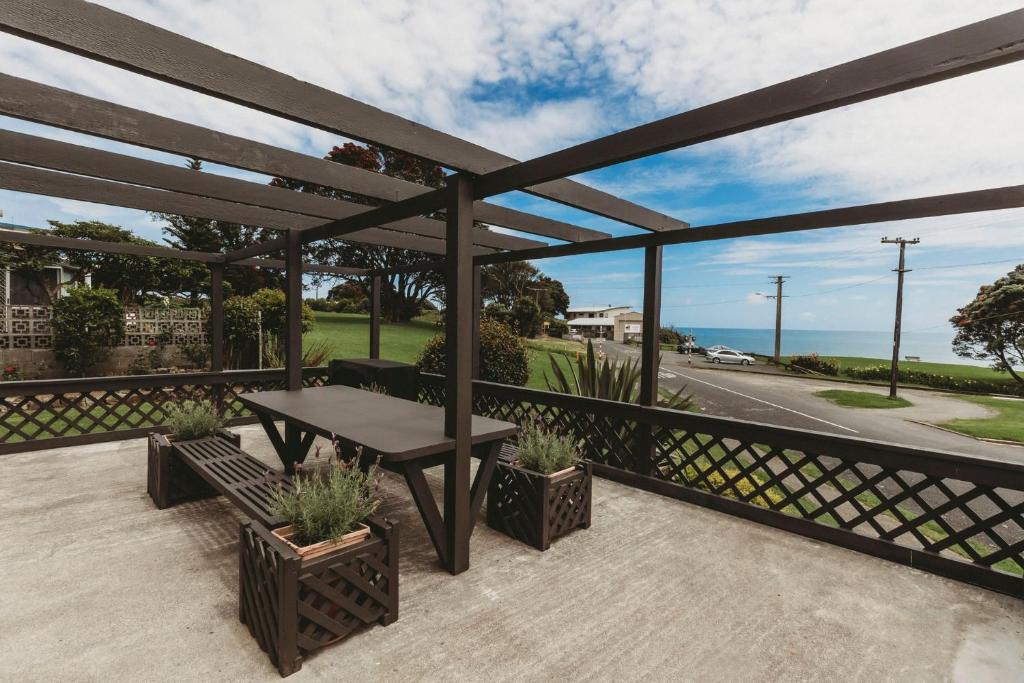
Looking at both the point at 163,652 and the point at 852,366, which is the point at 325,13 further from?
the point at 852,366

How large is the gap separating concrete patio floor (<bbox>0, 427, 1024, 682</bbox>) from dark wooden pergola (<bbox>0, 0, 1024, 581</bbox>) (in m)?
0.57

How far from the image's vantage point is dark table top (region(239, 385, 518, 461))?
2.37 meters

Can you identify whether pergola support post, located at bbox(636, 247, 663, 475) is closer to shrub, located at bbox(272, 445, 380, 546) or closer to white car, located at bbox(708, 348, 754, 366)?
shrub, located at bbox(272, 445, 380, 546)

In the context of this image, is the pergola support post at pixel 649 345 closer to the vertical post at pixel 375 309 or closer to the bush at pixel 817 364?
the vertical post at pixel 375 309

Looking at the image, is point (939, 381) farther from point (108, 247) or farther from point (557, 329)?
point (108, 247)

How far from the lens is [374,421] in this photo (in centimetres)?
292

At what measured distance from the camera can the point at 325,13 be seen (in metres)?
3.20

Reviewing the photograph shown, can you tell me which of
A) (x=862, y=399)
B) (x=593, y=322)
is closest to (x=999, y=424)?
(x=862, y=399)

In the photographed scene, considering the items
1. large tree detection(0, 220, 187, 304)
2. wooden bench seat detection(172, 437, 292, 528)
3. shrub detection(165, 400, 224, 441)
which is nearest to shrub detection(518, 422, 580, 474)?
wooden bench seat detection(172, 437, 292, 528)

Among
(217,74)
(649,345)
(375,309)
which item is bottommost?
(649,345)

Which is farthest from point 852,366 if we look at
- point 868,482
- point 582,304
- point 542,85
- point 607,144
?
point 582,304

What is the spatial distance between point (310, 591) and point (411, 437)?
891mm

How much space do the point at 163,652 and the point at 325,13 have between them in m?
3.92

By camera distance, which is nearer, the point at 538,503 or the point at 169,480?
the point at 538,503
